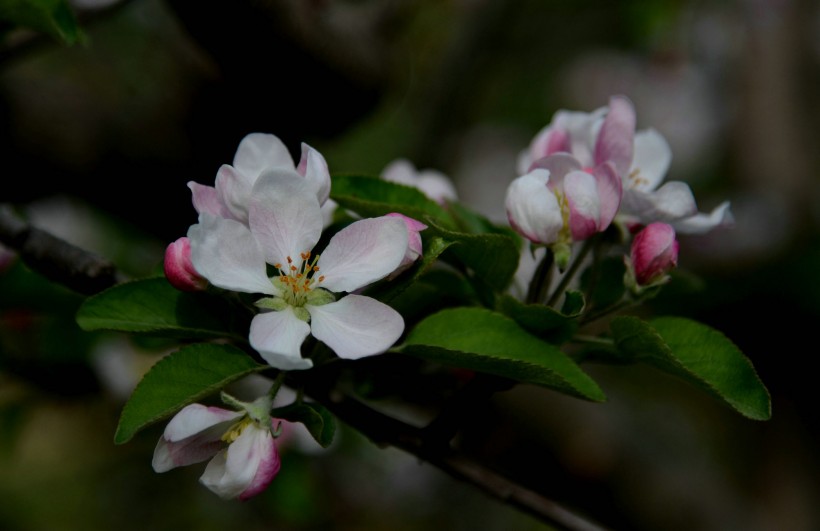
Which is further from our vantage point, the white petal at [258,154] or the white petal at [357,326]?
the white petal at [258,154]

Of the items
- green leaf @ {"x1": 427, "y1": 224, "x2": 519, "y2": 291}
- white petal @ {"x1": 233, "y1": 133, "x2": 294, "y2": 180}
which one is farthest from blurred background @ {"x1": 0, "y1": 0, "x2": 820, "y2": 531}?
green leaf @ {"x1": 427, "y1": 224, "x2": 519, "y2": 291}

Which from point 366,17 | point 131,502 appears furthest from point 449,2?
point 131,502

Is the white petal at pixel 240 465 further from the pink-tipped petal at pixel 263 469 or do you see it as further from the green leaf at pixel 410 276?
the green leaf at pixel 410 276

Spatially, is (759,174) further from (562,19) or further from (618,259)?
(618,259)

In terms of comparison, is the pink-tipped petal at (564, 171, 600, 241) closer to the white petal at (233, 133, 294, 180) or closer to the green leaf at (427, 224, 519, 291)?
the green leaf at (427, 224, 519, 291)

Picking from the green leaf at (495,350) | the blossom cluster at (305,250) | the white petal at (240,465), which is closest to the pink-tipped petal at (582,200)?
the blossom cluster at (305,250)

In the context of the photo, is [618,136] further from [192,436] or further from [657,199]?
[192,436]

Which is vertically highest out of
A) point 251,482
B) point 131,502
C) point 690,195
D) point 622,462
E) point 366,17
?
point 690,195
